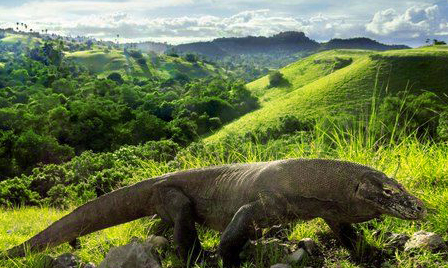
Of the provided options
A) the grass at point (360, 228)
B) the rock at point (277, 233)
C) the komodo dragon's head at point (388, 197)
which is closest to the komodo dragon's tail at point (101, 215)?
the grass at point (360, 228)

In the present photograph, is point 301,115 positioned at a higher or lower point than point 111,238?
lower

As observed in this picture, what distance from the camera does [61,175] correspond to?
2206 cm

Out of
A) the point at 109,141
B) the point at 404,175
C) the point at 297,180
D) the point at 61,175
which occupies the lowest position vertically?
the point at 109,141

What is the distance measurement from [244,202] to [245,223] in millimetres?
352

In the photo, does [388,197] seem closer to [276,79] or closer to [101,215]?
[101,215]

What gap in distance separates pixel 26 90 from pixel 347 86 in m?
46.4

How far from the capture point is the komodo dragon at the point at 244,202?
3.45m

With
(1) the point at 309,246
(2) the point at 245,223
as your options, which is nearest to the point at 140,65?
(1) the point at 309,246

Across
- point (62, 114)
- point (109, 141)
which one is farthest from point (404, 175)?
point (62, 114)

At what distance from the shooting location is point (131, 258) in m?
3.75

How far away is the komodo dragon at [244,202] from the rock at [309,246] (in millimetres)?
216

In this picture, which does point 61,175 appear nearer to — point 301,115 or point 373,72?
point 301,115

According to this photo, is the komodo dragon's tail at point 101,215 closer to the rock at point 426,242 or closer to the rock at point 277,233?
the rock at point 277,233

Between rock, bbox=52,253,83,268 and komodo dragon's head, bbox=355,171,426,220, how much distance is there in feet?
8.44
